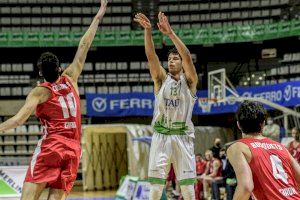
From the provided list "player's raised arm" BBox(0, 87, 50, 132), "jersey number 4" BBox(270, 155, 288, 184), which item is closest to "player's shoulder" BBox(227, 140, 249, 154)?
"jersey number 4" BBox(270, 155, 288, 184)

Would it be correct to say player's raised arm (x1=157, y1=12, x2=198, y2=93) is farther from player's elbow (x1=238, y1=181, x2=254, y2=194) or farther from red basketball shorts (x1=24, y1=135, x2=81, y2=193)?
player's elbow (x1=238, y1=181, x2=254, y2=194)

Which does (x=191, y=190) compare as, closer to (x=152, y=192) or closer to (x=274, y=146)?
(x=152, y=192)

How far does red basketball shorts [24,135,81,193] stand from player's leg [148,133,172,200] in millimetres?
1386

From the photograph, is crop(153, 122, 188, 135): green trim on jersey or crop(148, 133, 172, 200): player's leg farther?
crop(153, 122, 188, 135): green trim on jersey

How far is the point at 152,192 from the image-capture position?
6.36 metres

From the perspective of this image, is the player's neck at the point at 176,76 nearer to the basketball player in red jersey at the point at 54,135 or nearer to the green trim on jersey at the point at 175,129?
the green trim on jersey at the point at 175,129

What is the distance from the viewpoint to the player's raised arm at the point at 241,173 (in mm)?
3656

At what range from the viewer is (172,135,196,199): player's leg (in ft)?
20.9

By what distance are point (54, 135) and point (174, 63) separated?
191 cm

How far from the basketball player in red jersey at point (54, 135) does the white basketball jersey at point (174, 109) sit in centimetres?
143

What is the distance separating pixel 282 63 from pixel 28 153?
35.4ft

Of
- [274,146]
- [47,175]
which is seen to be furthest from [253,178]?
[47,175]

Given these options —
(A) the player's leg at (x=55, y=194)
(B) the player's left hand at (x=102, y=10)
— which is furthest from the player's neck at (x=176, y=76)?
(A) the player's leg at (x=55, y=194)

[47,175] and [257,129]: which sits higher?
[257,129]
